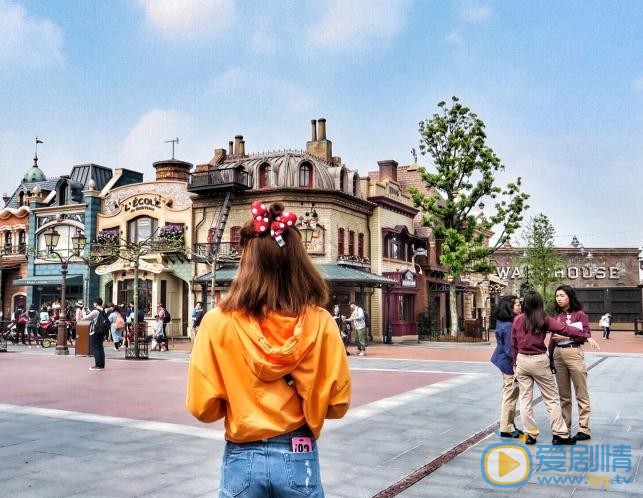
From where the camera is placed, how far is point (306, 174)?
99.8ft

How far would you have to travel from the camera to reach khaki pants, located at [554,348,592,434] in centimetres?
715

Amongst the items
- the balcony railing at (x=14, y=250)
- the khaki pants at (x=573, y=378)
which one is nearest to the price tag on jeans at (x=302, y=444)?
the khaki pants at (x=573, y=378)

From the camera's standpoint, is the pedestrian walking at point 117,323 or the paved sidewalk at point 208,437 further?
the pedestrian walking at point 117,323

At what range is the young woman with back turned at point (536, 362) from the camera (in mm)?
6852

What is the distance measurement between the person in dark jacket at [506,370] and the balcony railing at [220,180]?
75.5 ft

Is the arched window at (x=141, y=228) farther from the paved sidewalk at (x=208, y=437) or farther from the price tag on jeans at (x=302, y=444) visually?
the price tag on jeans at (x=302, y=444)

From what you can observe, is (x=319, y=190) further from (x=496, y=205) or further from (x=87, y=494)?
(x=87, y=494)

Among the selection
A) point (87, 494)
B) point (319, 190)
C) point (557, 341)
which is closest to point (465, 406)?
point (557, 341)

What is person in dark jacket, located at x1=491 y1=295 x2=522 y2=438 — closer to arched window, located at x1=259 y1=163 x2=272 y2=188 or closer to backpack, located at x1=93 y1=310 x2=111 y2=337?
backpack, located at x1=93 y1=310 x2=111 y2=337

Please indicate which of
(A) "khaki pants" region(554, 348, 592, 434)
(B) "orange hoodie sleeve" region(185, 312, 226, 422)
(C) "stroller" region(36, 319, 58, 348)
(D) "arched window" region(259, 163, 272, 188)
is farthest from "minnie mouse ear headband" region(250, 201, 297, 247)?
(D) "arched window" region(259, 163, 272, 188)

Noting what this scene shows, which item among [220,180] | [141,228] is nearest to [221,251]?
[220,180]

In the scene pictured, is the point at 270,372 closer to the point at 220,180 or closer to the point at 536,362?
the point at 536,362

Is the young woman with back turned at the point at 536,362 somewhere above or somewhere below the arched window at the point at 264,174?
below

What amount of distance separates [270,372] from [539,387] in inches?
205
